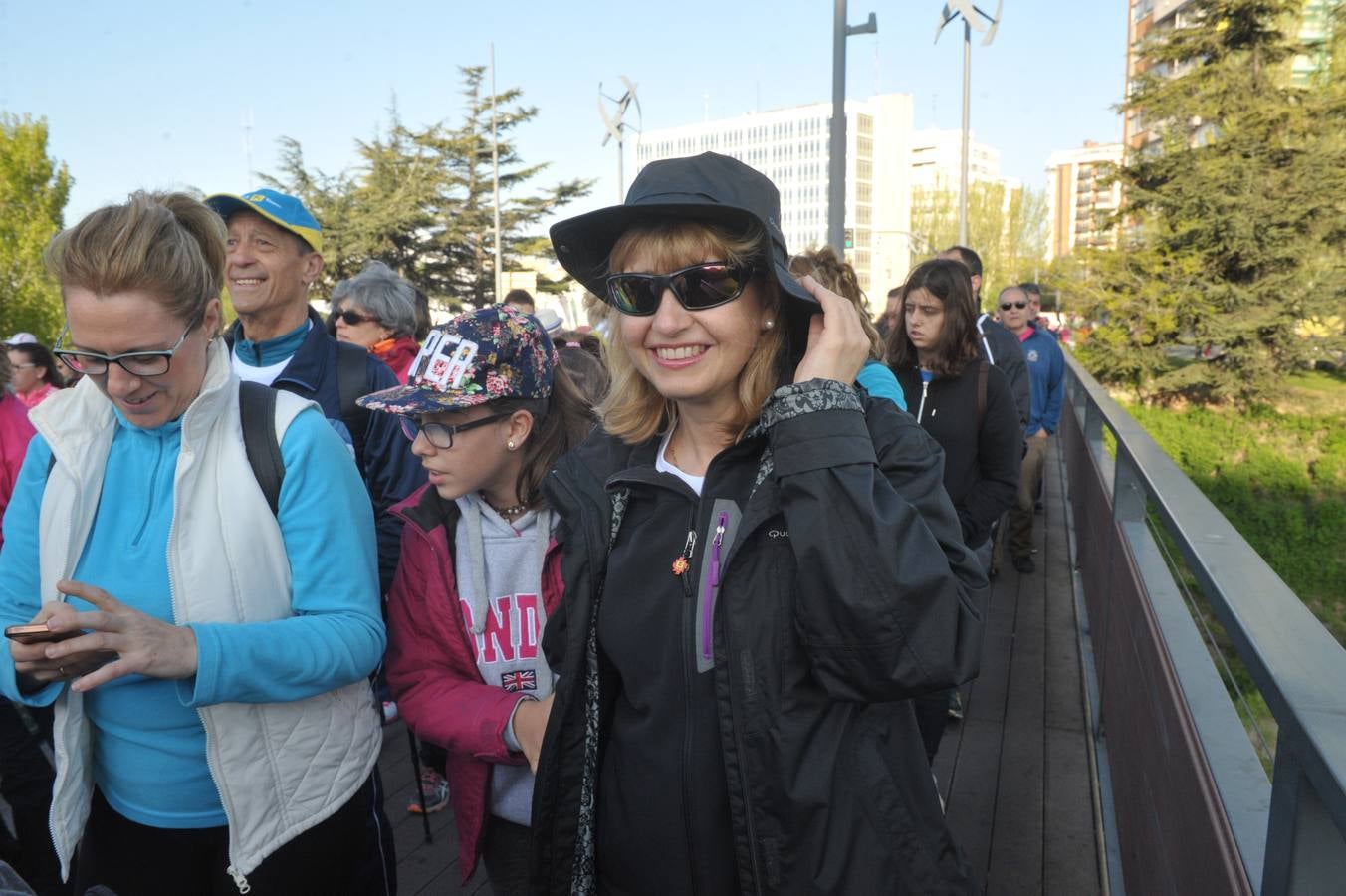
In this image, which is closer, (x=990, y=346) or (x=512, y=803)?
(x=512, y=803)

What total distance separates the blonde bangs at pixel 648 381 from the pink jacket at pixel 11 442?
241 cm

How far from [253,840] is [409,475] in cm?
145

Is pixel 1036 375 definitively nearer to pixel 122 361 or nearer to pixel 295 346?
pixel 295 346

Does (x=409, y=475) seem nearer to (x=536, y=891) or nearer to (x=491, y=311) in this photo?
(x=491, y=311)

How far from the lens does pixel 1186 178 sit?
2553 centimetres

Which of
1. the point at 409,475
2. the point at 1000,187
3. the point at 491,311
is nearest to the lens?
the point at 491,311

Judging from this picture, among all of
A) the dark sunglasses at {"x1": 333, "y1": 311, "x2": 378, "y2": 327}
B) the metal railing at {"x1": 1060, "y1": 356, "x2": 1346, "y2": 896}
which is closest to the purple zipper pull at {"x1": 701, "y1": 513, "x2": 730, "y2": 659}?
the metal railing at {"x1": 1060, "y1": 356, "x2": 1346, "y2": 896}

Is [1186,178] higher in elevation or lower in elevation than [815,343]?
higher

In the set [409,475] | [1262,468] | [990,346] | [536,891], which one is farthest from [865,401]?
[1262,468]

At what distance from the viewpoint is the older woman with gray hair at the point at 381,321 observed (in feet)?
16.1

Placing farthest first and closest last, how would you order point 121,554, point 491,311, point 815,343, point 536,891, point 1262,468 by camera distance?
point 1262,468 → point 491,311 → point 121,554 → point 536,891 → point 815,343

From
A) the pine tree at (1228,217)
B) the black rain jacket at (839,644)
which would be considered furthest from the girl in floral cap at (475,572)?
the pine tree at (1228,217)

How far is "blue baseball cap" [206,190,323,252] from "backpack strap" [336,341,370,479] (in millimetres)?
402

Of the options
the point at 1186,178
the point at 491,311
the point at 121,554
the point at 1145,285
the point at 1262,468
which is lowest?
the point at 1262,468
